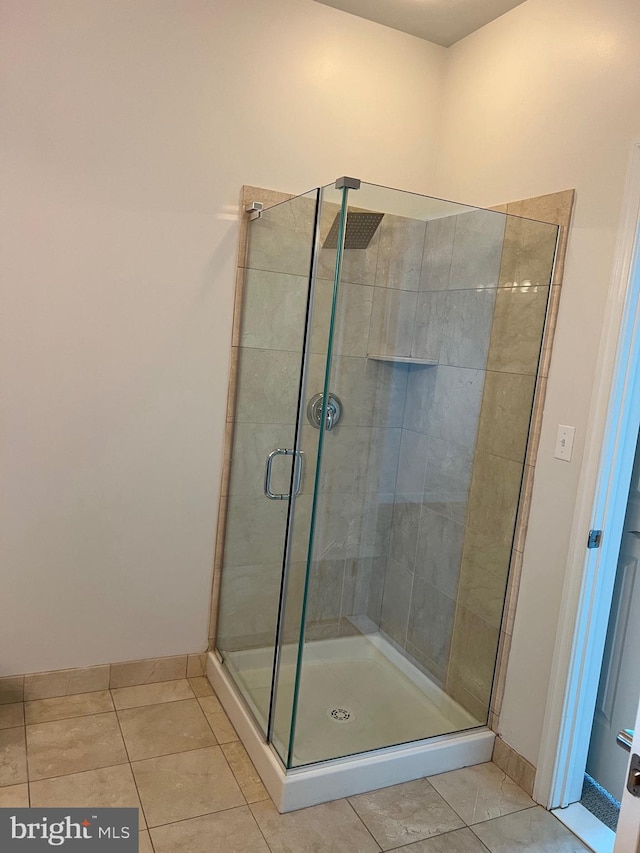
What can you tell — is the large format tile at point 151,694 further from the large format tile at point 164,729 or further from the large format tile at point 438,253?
the large format tile at point 438,253

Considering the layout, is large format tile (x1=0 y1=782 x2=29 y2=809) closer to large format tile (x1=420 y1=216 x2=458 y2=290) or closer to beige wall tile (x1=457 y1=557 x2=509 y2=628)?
beige wall tile (x1=457 y1=557 x2=509 y2=628)

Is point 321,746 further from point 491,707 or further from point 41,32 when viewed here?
point 41,32

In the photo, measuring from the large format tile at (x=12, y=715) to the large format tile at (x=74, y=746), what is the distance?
0.06 meters

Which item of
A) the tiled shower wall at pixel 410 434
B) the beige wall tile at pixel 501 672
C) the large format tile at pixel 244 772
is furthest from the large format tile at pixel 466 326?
the large format tile at pixel 244 772

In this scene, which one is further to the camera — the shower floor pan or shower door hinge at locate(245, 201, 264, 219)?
shower door hinge at locate(245, 201, 264, 219)

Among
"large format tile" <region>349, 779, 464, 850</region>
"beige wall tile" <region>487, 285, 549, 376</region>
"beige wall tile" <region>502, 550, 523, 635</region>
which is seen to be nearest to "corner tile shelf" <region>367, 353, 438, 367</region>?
"beige wall tile" <region>487, 285, 549, 376</region>

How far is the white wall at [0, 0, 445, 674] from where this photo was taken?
7.46 feet

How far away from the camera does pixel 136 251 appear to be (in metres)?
2.43

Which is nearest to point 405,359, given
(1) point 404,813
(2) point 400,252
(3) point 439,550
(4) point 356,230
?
(2) point 400,252

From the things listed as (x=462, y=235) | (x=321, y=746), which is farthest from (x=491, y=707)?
(x=462, y=235)

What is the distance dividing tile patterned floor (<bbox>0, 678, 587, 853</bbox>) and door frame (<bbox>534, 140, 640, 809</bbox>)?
0.19 m

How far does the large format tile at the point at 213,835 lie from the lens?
1866mm

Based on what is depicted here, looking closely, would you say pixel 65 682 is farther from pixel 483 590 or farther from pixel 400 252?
pixel 400 252

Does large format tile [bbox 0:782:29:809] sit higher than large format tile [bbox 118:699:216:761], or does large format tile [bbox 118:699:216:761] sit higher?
large format tile [bbox 0:782:29:809]
